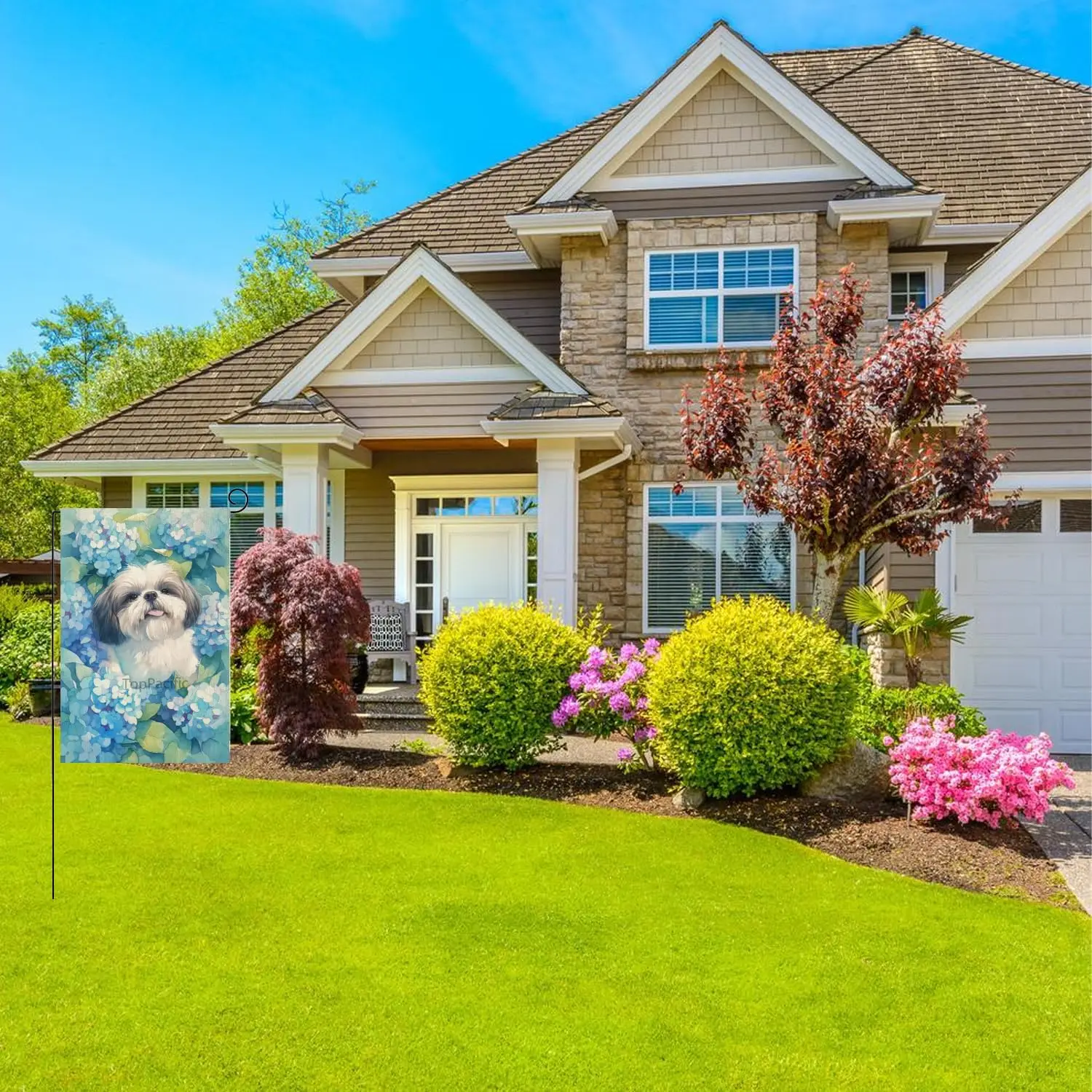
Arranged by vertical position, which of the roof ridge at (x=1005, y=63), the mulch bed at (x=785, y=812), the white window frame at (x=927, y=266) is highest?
the roof ridge at (x=1005, y=63)

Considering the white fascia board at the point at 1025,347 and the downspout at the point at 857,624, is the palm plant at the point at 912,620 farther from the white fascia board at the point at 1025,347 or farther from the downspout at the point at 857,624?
the white fascia board at the point at 1025,347

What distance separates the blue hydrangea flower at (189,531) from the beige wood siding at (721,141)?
29.4 ft

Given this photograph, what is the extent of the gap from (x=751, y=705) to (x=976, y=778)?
1.62m

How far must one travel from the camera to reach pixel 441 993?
484 centimetres

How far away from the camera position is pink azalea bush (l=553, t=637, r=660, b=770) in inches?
348

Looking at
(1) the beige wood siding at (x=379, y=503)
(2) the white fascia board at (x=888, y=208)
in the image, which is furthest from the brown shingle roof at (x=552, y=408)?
(2) the white fascia board at (x=888, y=208)

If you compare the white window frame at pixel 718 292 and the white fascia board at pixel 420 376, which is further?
the white window frame at pixel 718 292

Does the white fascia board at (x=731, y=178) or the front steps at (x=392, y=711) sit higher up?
the white fascia board at (x=731, y=178)

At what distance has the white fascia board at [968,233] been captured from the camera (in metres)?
13.8

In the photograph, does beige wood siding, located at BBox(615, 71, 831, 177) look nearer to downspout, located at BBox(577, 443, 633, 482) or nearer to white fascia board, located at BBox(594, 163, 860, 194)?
white fascia board, located at BBox(594, 163, 860, 194)

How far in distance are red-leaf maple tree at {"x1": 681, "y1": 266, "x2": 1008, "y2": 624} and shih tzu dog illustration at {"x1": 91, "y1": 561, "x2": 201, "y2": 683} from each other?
4.81 metres

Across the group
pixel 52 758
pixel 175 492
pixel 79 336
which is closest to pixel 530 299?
pixel 175 492

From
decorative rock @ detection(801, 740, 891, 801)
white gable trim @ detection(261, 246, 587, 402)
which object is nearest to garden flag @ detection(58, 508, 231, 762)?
decorative rock @ detection(801, 740, 891, 801)

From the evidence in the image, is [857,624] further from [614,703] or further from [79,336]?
[79,336]
